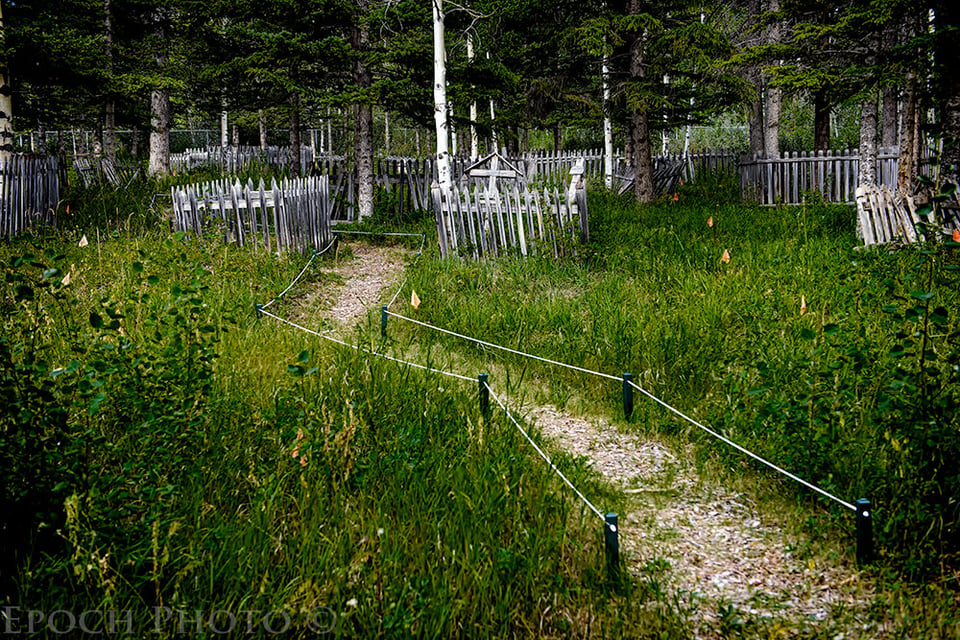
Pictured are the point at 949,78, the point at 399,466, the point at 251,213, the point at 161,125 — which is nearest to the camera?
the point at 399,466

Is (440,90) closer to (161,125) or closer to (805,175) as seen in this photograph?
(805,175)

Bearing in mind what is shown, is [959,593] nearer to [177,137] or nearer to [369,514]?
[369,514]

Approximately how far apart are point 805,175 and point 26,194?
15.7m

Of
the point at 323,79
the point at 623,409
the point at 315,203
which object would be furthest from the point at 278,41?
the point at 623,409

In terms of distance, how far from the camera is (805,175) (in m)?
16.1

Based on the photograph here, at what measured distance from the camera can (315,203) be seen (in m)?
11.3

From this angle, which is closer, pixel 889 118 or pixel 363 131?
pixel 363 131

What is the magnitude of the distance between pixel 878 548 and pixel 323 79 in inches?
535

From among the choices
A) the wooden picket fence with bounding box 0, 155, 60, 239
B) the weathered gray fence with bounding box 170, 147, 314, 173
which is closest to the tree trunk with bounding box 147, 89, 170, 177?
the weathered gray fence with bounding box 170, 147, 314, 173

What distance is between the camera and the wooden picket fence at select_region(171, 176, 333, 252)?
10.1 metres

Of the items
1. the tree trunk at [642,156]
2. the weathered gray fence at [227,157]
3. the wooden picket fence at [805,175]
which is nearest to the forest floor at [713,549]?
the tree trunk at [642,156]

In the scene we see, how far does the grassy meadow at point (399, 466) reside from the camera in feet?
9.24

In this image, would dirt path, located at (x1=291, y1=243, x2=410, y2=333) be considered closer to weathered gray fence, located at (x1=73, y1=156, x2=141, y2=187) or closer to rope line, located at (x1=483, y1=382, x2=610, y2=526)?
rope line, located at (x1=483, y1=382, x2=610, y2=526)

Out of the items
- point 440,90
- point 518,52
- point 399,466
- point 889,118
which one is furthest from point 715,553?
point 518,52
